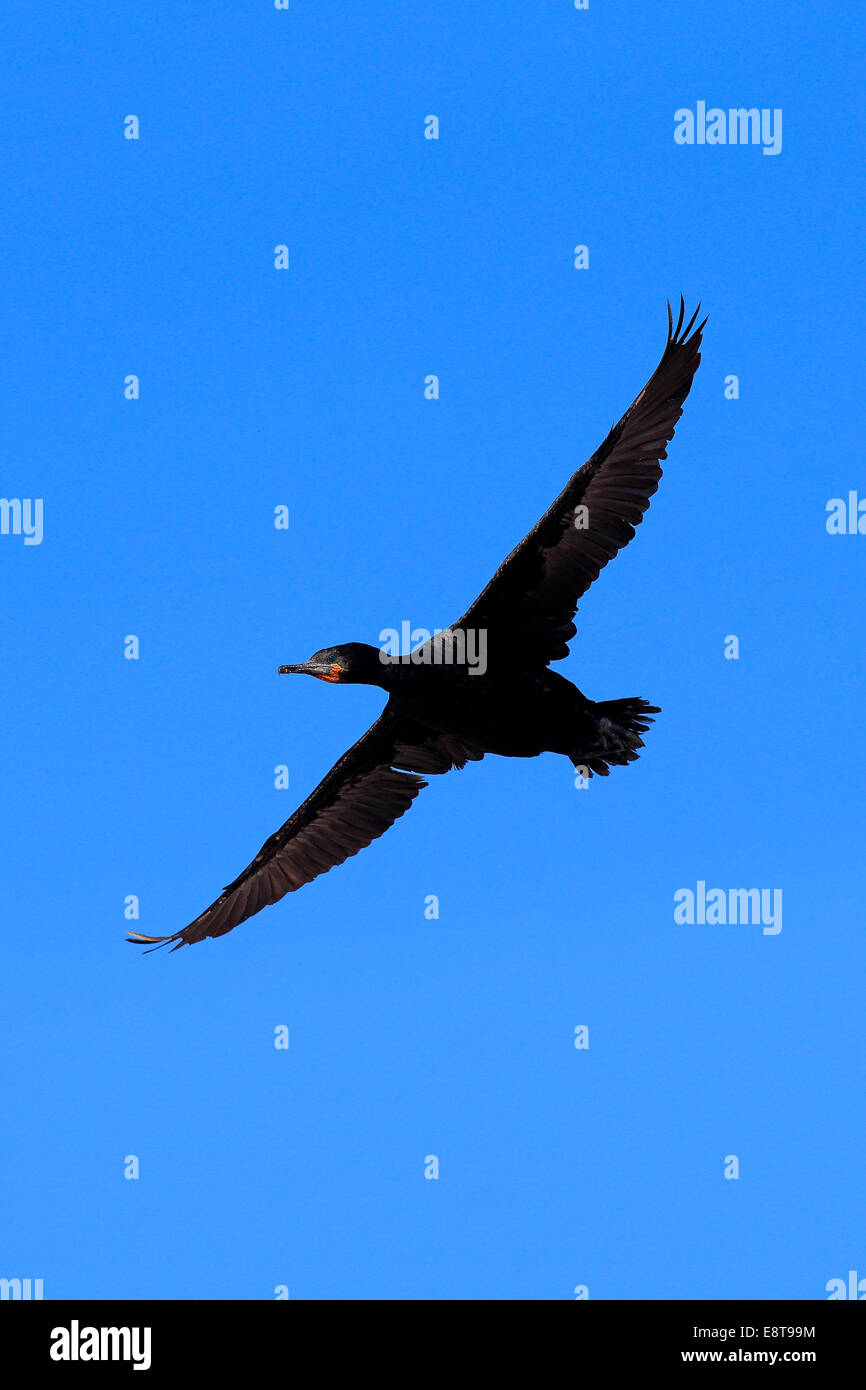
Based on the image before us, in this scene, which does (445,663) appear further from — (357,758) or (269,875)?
(269,875)

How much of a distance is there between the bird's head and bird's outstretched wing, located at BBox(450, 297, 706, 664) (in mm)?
715

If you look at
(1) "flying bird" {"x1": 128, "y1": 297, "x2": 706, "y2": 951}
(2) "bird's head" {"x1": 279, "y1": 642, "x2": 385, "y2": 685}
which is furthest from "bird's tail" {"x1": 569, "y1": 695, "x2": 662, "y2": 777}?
(2) "bird's head" {"x1": 279, "y1": 642, "x2": 385, "y2": 685}

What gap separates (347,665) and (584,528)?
2169mm

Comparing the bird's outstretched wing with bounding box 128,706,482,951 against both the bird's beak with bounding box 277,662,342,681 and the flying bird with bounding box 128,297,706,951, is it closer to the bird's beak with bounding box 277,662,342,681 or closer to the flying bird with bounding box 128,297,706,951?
the flying bird with bounding box 128,297,706,951

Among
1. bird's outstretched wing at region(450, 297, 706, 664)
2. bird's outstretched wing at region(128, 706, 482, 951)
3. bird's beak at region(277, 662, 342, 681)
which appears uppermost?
bird's outstretched wing at region(450, 297, 706, 664)

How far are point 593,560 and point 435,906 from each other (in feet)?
Result: 11.9

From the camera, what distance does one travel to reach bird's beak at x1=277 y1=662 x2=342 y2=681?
43.5 ft

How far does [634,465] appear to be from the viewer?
12656 mm

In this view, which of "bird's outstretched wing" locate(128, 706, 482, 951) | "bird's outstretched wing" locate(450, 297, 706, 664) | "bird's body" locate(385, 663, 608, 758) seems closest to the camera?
"bird's outstretched wing" locate(450, 297, 706, 664)

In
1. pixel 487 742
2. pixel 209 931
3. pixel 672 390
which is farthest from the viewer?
pixel 209 931

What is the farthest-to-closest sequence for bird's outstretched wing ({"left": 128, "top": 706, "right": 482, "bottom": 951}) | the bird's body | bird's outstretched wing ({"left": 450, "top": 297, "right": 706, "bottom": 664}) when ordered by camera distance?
bird's outstretched wing ({"left": 128, "top": 706, "right": 482, "bottom": 951}), the bird's body, bird's outstretched wing ({"left": 450, "top": 297, "right": 706, "bottom": 664})

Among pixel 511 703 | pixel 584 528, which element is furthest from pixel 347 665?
pixel 584 528

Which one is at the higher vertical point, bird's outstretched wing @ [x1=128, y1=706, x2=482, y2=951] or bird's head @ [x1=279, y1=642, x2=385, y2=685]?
bird's head @ [x1=279, y1=642, x2=385, y2=685]
